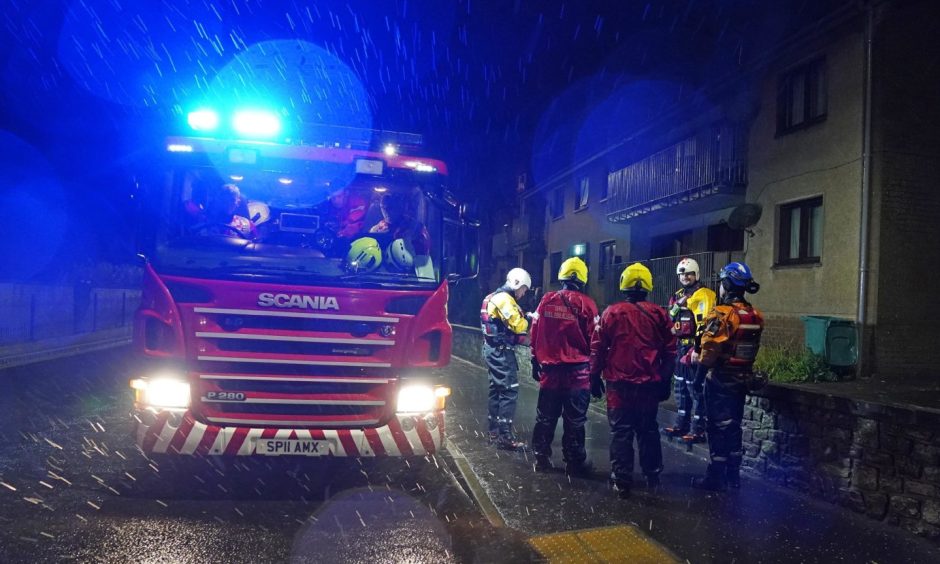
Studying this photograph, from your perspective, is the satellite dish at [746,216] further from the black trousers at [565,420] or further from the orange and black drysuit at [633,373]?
the black trousers at [565,420]

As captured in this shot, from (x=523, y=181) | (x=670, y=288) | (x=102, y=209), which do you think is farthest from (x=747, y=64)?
(x=102, y=209)

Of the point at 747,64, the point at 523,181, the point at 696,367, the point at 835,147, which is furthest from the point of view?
the point at 523,181

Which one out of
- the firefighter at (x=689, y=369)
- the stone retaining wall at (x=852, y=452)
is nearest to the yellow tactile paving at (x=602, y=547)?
the stone retaining wall at (x=852, y=452)

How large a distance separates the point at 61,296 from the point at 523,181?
20274mm

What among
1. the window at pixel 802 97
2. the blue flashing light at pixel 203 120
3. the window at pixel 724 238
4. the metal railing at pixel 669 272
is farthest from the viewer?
the window at pixel 724 238

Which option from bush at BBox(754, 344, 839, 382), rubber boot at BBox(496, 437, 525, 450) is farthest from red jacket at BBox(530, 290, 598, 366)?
bush at BBox(754, 344, 839, 382)

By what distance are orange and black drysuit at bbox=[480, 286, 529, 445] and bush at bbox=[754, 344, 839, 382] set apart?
329 cm

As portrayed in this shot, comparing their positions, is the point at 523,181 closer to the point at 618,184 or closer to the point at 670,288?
the point at 618,184

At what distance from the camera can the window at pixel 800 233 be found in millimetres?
12125

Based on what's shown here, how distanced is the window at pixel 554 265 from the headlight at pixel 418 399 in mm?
21959

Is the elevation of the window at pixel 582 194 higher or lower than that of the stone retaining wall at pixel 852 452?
higher

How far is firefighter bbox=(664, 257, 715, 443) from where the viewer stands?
6.76 meters

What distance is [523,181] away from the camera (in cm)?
3203

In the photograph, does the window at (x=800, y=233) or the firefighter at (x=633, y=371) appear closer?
the firefighter at (x=633, y=371)
